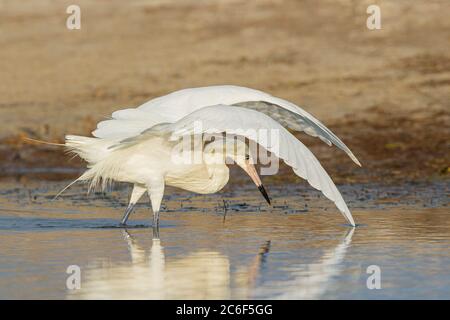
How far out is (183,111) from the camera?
979cm

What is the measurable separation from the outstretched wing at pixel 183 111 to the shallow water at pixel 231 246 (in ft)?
2.79

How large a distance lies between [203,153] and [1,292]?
3296mm

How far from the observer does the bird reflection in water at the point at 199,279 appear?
6.91 meters

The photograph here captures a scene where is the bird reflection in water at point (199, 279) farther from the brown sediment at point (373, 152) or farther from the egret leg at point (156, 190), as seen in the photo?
the brown sediment at point (373, 152)

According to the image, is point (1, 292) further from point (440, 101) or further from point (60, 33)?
point (60, 33)

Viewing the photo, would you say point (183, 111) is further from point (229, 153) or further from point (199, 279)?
point (199, 279)

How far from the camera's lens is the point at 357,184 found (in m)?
13.3

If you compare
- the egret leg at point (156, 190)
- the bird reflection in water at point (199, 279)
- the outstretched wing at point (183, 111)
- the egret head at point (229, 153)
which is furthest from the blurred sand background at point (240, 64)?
the bird reflection in water at point (199, 279)

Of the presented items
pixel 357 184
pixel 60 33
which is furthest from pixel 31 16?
pixel 357 184

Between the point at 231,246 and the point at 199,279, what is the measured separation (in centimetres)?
142

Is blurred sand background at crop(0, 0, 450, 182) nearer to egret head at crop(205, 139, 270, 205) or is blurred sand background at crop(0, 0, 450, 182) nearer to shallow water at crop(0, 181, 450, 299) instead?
shallow water at crop(0, 181, 450, 299)

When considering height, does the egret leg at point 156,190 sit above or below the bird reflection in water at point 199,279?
above

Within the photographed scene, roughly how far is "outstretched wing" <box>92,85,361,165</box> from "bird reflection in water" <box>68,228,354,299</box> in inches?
57.4

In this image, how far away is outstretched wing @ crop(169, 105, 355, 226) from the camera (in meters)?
8.31
